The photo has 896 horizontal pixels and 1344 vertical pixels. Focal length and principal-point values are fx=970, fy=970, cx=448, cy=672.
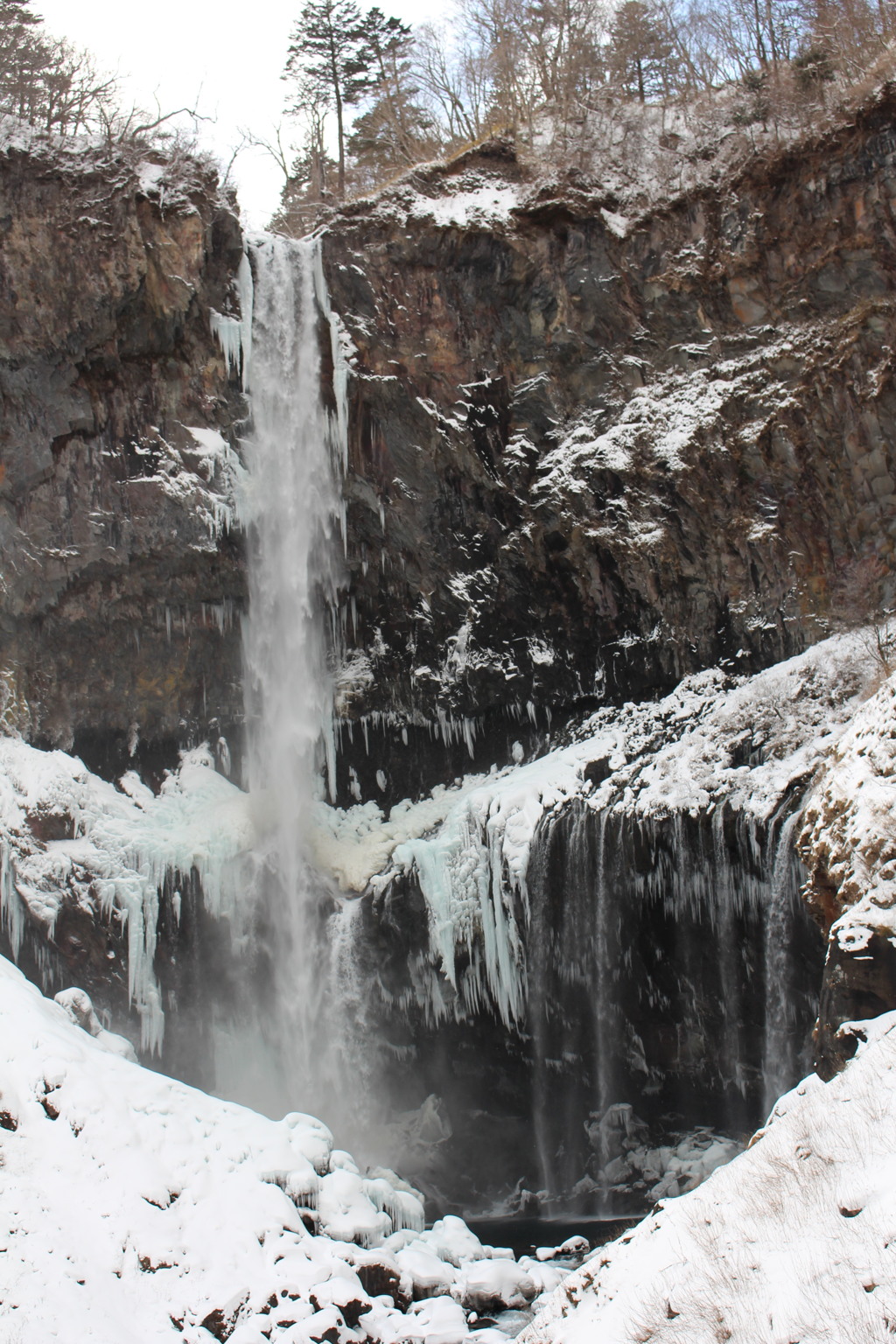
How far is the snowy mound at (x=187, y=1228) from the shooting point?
28.5 feet

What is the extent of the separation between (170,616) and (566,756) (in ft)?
27.7

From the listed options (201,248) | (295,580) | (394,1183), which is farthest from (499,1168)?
(201,248)

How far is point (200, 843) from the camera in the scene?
18.2m

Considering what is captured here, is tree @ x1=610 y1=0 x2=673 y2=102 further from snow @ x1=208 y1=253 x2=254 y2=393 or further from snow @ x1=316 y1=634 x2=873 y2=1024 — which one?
snow @ x1=316 y1=634 x2=873 y2=1024

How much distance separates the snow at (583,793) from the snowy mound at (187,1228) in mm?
5167

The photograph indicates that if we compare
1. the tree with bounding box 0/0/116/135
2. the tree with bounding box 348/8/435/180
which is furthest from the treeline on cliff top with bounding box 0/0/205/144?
the tree with bounding box 348/8/435/180

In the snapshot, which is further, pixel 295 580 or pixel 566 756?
pixel 295 580

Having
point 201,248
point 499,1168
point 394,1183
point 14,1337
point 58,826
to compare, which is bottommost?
point 499,1168

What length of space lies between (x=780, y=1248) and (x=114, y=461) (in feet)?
56.5

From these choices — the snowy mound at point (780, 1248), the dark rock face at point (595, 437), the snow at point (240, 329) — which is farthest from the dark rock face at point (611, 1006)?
the snow at point (240, 329)

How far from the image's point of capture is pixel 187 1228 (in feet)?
31.5

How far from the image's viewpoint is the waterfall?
19.3 meters

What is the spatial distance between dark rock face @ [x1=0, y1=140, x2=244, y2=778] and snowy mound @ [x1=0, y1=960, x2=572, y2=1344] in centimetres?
843

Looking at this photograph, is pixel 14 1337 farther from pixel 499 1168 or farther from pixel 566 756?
pixel 566 756
